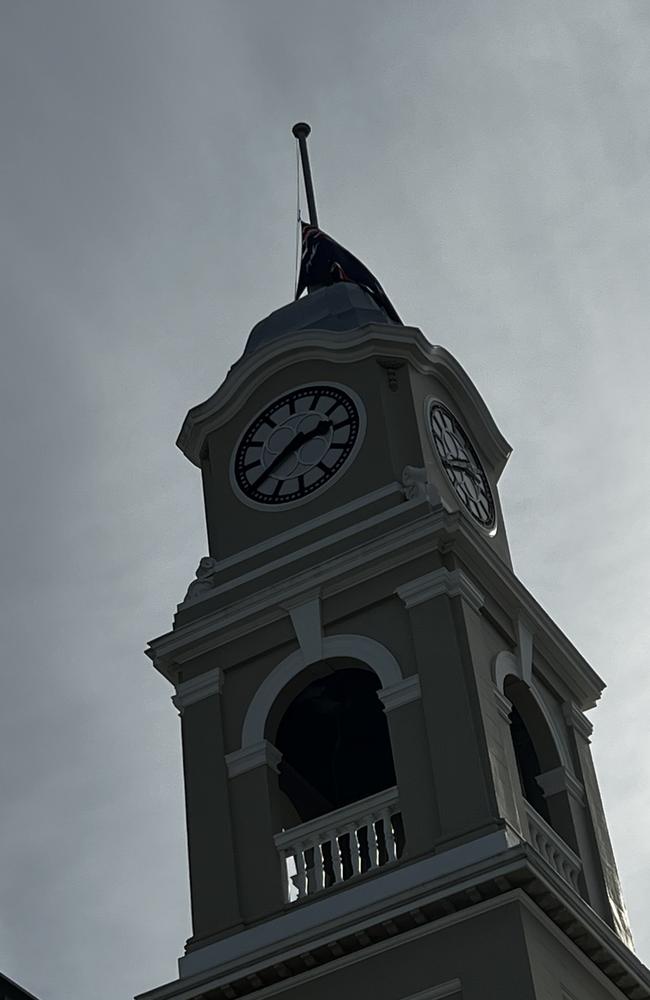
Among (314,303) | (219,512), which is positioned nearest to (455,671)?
(219,512)

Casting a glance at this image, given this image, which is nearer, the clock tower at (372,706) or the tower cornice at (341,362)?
the clock tower at (372,706)

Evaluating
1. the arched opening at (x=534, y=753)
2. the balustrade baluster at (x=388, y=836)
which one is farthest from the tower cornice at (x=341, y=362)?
the balustrade baluster at (x=388, y=836)

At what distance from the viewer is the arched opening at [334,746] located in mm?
27406

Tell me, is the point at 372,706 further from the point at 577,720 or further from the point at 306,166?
the point at 306,166

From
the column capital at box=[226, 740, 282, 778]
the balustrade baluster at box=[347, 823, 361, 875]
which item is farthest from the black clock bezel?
the balustrade baluster at box=[347, 823, 361, 875]

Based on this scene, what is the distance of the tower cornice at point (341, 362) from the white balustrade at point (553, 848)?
20.6ft

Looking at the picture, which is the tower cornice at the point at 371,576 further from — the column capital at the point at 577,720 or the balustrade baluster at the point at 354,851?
the balustrade baluster at the point at 354,851

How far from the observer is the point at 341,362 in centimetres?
2862

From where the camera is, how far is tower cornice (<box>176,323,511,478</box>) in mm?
28500

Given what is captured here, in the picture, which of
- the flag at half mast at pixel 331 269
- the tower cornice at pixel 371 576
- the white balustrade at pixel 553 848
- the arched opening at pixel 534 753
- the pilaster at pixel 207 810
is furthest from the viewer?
the flag at half mast at pixel 331 269

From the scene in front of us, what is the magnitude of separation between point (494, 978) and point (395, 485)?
685 cm

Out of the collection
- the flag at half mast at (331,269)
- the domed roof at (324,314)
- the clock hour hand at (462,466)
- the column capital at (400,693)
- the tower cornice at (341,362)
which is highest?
the flag at half mast at (331,269)

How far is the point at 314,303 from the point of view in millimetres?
30547

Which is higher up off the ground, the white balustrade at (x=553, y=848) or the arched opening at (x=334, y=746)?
the arched opening at (x=334, y=746)
